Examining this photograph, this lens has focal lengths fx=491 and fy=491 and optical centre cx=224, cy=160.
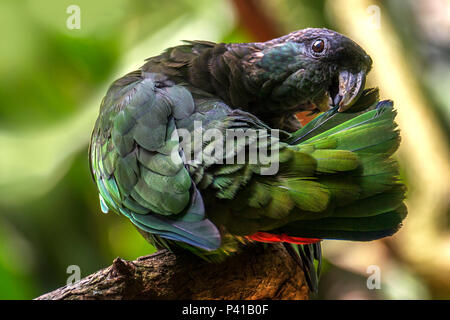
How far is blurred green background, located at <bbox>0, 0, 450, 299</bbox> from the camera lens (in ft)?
10.1

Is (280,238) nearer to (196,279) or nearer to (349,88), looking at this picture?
Answer: (196,279)

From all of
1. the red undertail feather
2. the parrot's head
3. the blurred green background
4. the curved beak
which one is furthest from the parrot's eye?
the blurred green background

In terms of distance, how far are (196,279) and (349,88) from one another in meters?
0.83

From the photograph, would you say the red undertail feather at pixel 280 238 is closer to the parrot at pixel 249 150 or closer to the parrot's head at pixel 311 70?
the parrot at pixel 249 150

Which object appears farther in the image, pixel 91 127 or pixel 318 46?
pixel 91 127

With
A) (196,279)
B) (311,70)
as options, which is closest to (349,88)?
(311,70)

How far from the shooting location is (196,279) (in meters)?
1.62

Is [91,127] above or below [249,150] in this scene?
below

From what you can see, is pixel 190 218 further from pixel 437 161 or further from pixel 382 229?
pixel 437 161

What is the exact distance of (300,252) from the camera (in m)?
1.95

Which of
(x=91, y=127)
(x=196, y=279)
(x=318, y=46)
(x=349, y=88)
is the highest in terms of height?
(x=318, y=46)

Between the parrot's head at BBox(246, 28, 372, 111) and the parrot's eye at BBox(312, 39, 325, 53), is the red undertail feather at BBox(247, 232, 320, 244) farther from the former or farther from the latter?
the parrot's eye at BBox(312, 39, 325, 53)

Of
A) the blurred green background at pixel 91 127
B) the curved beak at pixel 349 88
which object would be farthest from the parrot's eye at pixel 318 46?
the blurred green background at pixel 91 127

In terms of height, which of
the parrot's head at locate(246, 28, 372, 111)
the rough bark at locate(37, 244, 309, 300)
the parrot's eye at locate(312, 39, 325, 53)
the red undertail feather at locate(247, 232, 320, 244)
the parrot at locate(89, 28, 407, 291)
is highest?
the parrot's eye at locate(312, 39, 325, 53)
